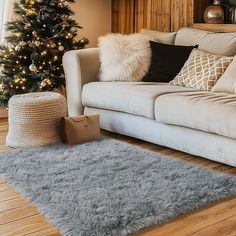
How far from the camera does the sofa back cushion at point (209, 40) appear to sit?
3463 millimetres

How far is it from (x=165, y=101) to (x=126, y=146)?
510 millimetres

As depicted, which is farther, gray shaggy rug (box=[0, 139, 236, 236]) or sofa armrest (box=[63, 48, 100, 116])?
sofa armrest (box=[63, 48, 100, 116])

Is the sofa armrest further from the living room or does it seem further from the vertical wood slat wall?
the vertical wood slat wall

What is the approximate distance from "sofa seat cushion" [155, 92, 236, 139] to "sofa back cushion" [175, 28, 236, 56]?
1.93 feet

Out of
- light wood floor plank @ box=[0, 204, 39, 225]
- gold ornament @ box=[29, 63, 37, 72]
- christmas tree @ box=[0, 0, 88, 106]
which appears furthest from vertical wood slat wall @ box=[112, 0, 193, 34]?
light wood floor plank @ box=[0, 204, 39, 225]

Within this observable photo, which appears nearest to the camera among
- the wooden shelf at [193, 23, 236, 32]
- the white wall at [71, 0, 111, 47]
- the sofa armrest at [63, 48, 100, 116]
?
the sofa armrest at [63, 48, 100, 116]

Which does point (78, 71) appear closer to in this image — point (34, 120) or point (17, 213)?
point (34, 120)

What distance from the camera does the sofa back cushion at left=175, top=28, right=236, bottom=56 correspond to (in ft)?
11.4

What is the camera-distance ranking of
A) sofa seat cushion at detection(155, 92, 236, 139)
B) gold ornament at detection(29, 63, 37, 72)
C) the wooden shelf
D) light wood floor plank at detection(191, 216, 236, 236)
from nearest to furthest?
1. light wood floor plank at detection(191, 216, 236, 236)
2. sofa seat cushion at detection(155, 92, 236, 139)
3. the wooden shelf
4. gold ornament at detection(29, 63, 37, 72)

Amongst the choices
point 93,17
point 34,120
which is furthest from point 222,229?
point 93,17

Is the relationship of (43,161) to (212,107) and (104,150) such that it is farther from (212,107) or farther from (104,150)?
(212,107)

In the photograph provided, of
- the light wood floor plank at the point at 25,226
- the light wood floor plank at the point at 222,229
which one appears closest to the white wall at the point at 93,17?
the light wood floor plank at the point at 25,226

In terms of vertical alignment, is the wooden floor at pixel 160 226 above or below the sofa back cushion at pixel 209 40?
below

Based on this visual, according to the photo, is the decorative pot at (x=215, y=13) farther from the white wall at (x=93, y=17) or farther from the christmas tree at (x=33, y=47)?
the white wall at (x=93, y=17)
